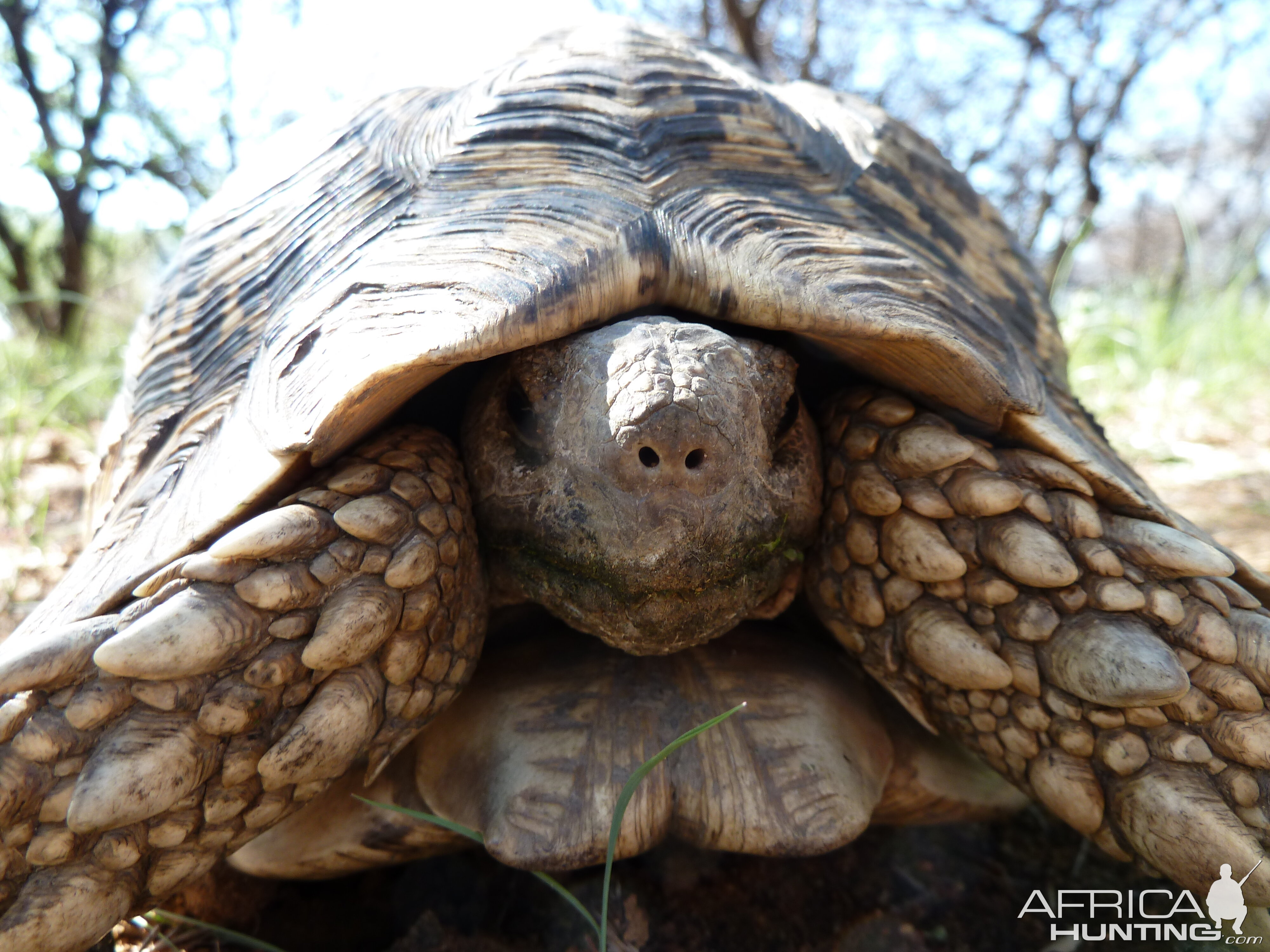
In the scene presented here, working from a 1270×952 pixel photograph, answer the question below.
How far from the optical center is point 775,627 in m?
1.65

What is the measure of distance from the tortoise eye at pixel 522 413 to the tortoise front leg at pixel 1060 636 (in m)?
0.54

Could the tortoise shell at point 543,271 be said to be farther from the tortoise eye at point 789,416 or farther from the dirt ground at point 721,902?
the dirt ground at point 721,902

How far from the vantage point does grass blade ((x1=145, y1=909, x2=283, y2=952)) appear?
1186mm

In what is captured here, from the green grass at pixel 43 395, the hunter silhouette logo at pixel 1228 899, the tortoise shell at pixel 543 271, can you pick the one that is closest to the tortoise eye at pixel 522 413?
the tortoise shell at pixel 543 271

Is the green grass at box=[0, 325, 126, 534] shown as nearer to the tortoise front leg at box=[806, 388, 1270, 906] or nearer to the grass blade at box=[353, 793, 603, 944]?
the grass blade at box=[353, 793, 603, 944]

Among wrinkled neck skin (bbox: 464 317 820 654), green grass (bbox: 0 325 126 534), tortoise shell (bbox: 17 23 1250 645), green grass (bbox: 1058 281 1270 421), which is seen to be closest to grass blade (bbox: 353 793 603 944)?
wrinkled neck skin (bbox: 464 317 820 654)

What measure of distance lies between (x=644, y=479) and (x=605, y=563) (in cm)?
14

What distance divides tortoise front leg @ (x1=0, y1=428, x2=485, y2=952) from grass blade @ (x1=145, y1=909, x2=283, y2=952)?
119 mm

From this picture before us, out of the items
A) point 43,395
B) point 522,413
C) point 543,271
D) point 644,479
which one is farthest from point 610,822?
point 43,395

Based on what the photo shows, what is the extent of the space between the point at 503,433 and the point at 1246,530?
7.44 ft

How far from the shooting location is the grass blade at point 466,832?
1088 mm

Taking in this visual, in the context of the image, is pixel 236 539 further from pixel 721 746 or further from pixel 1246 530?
pixel 1246 530

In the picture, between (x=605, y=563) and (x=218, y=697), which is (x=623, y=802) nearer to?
(x=605, y=563)

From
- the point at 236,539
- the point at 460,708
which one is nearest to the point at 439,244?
the point at 236,539
